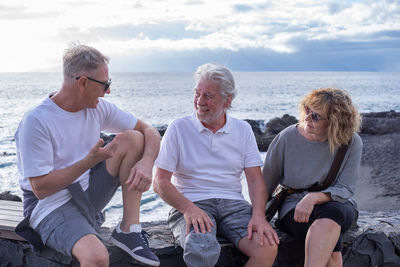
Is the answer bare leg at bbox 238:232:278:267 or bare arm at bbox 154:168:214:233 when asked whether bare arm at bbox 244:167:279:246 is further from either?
bare arm at bbox 154:168:214:233

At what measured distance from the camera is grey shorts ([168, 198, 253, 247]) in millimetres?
3322

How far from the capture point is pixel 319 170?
3.49 metres

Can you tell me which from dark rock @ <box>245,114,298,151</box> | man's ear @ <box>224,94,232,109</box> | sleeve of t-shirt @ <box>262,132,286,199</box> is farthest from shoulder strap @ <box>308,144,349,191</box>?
dark rock @ <box>245,114,298,151</box>

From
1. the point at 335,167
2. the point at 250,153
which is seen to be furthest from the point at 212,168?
the point at 335,167

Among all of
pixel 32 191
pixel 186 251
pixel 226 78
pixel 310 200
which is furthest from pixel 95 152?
pixel 310 200

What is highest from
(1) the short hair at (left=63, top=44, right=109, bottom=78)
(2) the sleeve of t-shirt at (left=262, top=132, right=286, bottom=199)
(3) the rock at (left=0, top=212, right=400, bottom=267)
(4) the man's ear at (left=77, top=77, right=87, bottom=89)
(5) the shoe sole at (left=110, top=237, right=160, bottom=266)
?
(1) the short hair at (left=63, top=44, right=109, bottom=78)

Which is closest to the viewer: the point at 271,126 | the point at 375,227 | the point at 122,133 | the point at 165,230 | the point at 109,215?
the point at 122,133

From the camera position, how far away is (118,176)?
131 inches

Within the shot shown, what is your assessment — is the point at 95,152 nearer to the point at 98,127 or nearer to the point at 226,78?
the point at 98,127

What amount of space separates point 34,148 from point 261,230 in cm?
164

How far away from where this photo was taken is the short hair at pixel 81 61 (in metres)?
3.04

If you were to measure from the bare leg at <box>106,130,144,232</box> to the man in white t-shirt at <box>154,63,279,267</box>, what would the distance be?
199 millimetres

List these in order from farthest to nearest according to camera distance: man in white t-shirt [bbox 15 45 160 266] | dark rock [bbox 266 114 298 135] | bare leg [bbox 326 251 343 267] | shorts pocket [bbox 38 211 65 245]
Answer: dark rock [bbox 266 114 298 135] < bare leg [bbox 326 251 343 267] < shorts pocket [bbox 38 211 65 245] < man in white t-shirt [bbox 15 45 160 266]

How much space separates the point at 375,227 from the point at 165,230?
6.18 feet
